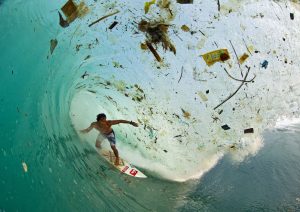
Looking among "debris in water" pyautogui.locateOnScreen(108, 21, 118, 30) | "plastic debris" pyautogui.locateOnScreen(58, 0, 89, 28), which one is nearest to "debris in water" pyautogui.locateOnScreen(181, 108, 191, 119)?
"debris in water" pyautogui.locateOnScreen(108, 21, 118, 30)

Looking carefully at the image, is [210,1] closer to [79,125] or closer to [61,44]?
[61,44]

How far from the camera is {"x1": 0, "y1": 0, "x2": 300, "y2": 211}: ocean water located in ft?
6.70

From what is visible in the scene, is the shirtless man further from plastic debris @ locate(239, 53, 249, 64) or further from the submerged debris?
plastic debris @ locate(239, 53, 249, 64)

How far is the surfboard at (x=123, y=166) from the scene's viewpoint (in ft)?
→ 7.38

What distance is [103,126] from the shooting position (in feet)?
7.34

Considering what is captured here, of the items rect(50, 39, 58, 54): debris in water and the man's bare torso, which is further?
the man's bare torso

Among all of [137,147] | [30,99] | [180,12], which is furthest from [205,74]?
[30,99]

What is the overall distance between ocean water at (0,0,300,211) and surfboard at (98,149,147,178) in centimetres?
3

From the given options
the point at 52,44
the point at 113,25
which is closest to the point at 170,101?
the point at 113,25

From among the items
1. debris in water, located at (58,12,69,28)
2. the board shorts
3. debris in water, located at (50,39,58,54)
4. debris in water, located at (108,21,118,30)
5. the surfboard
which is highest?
debris in water, located at (58,12,69,28)

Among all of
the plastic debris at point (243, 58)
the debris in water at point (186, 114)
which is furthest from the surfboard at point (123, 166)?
the plastic debris at point (243, 58)

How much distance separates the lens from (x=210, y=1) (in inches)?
82.1

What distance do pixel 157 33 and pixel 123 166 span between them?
80 cm

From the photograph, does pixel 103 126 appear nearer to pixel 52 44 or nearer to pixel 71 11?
pixel 52 44
